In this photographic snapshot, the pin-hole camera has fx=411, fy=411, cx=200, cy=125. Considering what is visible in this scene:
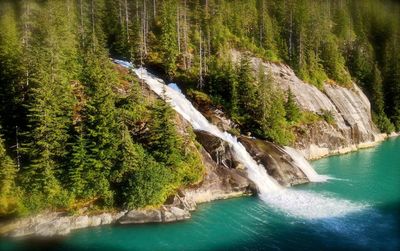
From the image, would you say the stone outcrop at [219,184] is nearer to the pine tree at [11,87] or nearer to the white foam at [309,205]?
the white foam at [309,205]

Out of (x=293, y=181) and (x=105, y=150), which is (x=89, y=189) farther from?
(x=293, y=181)

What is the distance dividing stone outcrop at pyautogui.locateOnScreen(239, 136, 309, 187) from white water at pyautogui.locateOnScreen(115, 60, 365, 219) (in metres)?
0.76

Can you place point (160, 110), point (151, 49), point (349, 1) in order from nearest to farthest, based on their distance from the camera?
point (160, 110) < point (151, 49) < point (349, 1)

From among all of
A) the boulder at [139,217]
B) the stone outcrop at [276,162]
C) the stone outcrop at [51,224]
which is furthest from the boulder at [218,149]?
the stone outcrop at [51,224]

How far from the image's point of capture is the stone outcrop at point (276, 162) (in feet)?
177

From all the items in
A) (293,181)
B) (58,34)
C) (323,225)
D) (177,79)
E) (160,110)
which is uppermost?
(58,34)

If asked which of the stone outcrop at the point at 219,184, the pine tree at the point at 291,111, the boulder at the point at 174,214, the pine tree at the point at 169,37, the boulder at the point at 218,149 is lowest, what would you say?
the boulder at the point at 174,214

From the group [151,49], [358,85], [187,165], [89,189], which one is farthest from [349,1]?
[89,189]

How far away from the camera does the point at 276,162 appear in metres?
55.2

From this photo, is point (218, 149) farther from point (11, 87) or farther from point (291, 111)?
point (11, 87)

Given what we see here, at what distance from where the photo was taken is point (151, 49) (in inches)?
3118

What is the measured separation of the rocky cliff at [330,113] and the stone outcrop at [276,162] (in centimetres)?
1241

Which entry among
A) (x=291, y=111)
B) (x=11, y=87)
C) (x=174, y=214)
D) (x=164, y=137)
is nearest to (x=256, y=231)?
(x=174, y=214)

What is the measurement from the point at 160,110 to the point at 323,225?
21.3 metres
